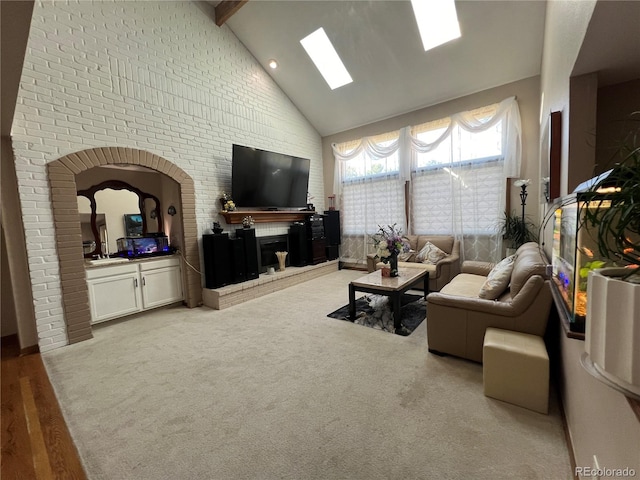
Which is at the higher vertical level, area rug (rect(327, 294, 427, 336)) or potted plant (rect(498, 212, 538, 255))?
potted plant (rect(498, 212, 538, 255))

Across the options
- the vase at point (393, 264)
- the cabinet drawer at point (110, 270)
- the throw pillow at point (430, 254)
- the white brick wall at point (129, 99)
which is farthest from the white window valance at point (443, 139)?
the cabinet drawer at point (110, 270)

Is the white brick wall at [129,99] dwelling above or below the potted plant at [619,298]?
above

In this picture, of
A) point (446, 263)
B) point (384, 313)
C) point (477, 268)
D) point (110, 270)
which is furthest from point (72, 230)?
point (477, 268)

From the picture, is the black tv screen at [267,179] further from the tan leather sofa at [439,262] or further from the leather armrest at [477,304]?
the leather armrest at [477,304]

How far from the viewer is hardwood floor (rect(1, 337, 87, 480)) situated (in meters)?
1.48

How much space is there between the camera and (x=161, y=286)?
12.8 ft

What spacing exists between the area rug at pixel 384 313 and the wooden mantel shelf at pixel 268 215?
7.56 ft

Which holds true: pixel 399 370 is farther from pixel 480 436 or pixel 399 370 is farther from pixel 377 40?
pixel 377 40

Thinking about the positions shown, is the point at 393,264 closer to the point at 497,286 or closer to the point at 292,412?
the point at 497,286

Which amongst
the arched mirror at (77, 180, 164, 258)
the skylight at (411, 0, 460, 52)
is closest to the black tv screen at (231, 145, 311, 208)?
the arched mirror at (77, 180, 164, 258)

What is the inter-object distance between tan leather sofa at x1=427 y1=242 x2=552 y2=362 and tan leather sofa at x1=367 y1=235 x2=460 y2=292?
1381 mm

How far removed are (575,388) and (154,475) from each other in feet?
7.38

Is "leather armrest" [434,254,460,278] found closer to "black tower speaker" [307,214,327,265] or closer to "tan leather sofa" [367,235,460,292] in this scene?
"tan leather sofa" [367,235,460,292]
